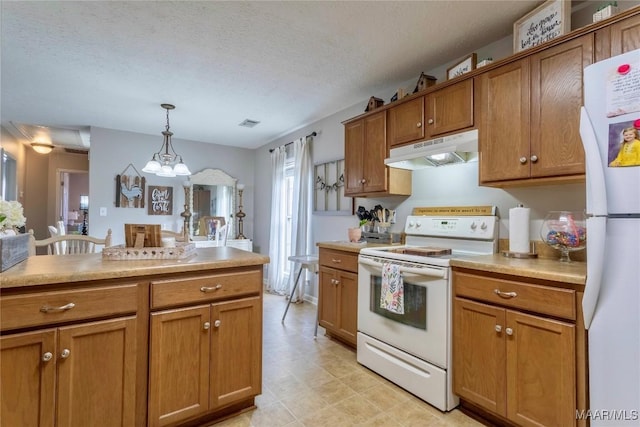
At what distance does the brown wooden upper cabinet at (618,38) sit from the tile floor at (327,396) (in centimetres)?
202

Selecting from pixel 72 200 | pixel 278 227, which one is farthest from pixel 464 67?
pixel 72 200

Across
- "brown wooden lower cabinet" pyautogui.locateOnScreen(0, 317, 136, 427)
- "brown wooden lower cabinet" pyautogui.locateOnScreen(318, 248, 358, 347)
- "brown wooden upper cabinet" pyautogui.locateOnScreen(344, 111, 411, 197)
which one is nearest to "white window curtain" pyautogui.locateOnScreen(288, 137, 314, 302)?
"brown wooden upper cabinet" pyautogui.locateOnScreen(344, 111, 411, 197)

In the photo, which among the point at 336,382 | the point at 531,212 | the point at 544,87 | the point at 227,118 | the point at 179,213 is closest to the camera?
the point at 544,87

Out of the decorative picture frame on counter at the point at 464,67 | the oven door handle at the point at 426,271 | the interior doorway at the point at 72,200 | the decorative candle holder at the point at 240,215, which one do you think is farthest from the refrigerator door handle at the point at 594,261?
the interior doorway at the point at 72,200

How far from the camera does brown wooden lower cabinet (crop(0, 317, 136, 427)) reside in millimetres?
1203

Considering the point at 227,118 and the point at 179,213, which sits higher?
the point at 227,118

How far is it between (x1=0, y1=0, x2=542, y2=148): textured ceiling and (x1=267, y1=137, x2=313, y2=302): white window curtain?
2.49ft

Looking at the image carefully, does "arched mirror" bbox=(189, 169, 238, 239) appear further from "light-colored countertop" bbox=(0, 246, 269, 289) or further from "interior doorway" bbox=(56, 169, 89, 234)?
"light-colored countertop" bbox=(0, 246, 269, 289)

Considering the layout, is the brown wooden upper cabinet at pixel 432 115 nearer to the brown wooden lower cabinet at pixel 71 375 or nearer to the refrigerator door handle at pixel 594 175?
the refrigerator door handle at pixel 594 175

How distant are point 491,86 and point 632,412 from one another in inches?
68.5

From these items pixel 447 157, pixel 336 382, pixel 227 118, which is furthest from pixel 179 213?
pixel 447 157

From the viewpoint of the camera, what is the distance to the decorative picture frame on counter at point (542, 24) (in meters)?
1.72

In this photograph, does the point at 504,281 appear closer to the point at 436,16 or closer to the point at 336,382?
the point at 336,382

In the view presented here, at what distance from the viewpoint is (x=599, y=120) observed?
1.25 metres
